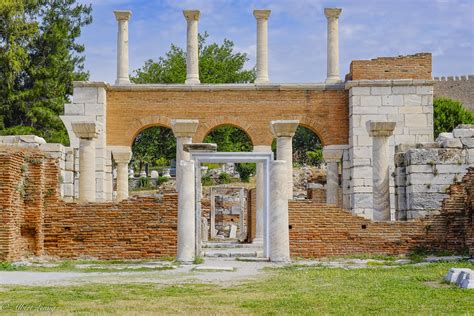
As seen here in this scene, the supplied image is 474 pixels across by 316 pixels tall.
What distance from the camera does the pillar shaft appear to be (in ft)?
69.9

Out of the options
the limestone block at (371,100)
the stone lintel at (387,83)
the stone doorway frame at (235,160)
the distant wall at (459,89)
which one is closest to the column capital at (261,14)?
the stone lintel at (387,83)

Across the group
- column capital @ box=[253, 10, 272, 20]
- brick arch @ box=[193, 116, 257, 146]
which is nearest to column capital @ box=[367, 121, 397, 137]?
brick arch @ box=[193, 116, 257, 146]

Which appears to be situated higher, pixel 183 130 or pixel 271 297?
pixel 183 130

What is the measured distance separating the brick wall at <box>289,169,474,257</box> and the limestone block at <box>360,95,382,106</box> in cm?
909

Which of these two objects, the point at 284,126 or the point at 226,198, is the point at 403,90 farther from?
the point at 226,198

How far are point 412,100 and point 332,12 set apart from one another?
4.42 metres

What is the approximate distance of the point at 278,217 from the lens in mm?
17125

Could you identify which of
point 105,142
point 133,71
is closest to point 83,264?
point 105,142

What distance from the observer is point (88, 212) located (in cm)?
1800

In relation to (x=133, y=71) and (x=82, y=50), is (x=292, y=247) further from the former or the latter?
(x=133, y=71)

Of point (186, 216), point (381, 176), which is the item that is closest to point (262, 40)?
point (381, 176)

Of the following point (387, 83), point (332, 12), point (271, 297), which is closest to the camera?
point (271, 297)

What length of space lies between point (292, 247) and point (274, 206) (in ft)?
4.95

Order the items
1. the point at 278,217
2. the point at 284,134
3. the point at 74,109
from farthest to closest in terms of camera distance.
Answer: the point at 74,109
the point at 284,134
the point at 278,217
